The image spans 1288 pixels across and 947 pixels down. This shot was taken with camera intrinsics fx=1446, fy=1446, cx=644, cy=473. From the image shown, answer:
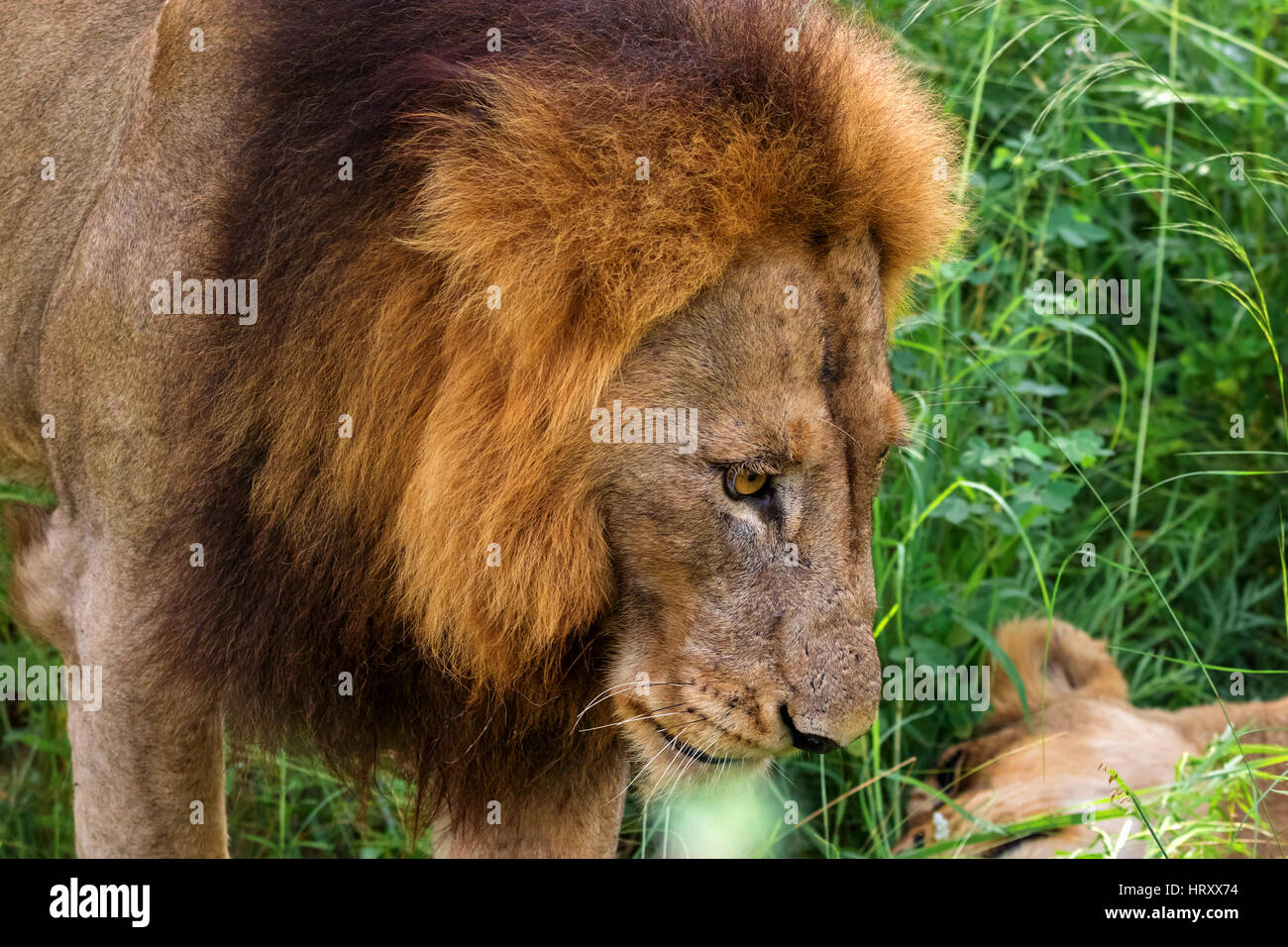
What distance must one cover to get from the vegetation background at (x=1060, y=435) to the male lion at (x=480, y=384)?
770mm

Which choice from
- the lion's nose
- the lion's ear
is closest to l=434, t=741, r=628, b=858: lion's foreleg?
the lion's nose

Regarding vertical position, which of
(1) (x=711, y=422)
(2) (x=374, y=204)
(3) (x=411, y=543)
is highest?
(2) (x=374, y=204)

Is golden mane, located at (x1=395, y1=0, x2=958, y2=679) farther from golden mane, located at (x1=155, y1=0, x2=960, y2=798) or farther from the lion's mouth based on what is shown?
the lion's mouth

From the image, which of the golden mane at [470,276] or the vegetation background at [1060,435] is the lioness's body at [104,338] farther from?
the vegetation background at [1060,435]

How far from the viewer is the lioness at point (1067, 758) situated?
10.3 feet

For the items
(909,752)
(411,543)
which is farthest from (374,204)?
(909,752)

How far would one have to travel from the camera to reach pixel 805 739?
238 centimetres

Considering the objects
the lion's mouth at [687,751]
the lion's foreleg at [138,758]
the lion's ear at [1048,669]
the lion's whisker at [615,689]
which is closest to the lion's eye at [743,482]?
the lion's whisker at [615,689]

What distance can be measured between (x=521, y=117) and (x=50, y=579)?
138 cm

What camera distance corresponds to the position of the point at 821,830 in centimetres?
393

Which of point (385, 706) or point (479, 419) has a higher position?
point (479, 419)

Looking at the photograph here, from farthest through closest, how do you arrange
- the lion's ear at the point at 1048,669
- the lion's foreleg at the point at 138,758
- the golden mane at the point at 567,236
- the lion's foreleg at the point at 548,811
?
the lion's ear at the point at 1048,669 < the lion's foreleg at the point at 548,811 < the lion's foreleg at the point at 138,758 < the golden mane at the point at 567,236

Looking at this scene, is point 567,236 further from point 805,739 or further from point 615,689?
point 805,739
